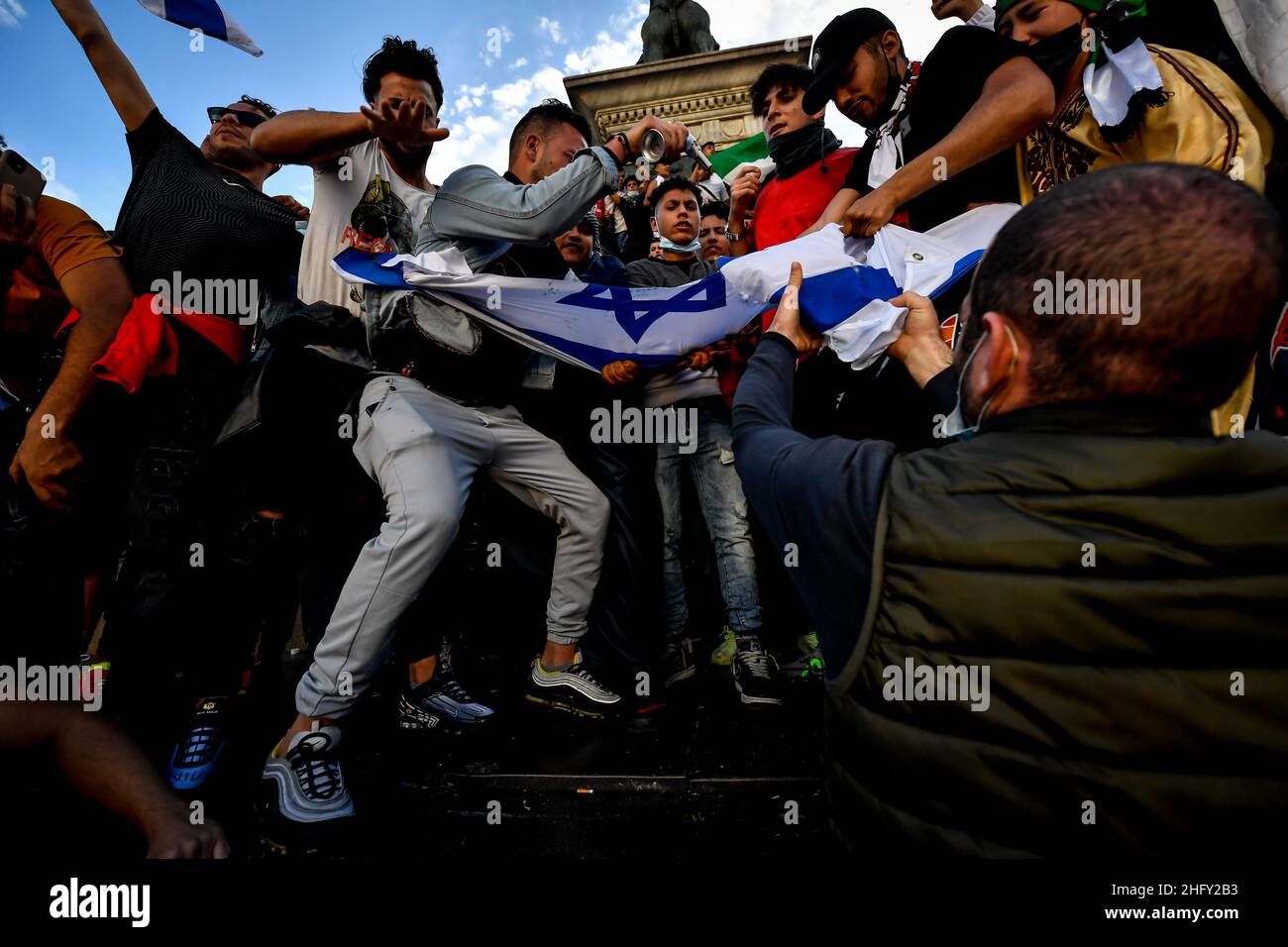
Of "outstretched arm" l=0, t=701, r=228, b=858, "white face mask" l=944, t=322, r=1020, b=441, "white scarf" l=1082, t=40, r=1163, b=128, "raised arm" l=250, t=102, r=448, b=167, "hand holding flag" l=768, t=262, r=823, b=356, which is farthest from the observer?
"raised arm" l=250, t=102, r=448, b=167

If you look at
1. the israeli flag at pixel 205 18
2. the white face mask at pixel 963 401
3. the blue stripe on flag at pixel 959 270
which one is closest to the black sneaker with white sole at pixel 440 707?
the white face mask at pixel 963 401

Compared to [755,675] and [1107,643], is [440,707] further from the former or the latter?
[1107,643]

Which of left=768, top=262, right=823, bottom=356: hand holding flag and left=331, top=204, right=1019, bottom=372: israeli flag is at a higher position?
left=331, top=204, right=1019, bottom=372: israeli flag

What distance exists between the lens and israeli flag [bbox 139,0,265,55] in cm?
255

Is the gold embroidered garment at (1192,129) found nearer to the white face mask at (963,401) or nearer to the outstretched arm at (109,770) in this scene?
the white face mask at (963,401)

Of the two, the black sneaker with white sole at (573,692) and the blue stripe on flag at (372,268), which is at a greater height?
the blue stripe on flag at (372,268)

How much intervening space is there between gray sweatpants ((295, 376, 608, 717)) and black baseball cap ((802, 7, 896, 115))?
6.00 feet

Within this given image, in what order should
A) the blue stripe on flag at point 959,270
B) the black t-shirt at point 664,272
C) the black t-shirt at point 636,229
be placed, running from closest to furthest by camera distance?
the blue stripe on flag at point 959,270, the black t-shirt at point 664,272, the black t-shirt at point 636,229

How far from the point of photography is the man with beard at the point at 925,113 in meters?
1.80

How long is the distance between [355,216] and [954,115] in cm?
231

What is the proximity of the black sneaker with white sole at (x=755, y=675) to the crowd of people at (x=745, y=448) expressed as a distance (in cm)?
2

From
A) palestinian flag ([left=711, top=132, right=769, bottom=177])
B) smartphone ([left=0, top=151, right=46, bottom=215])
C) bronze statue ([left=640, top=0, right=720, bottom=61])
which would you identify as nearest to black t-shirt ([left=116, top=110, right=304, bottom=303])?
smartphone ([left=0, top=151, right=46, bottom=215])

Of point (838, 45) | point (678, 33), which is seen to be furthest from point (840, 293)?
point (678, 33)

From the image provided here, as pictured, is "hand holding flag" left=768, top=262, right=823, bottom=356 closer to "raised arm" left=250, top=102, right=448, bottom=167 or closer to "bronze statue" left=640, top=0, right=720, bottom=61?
"raised arm" left=250, top=102, right=448, bottom=167
